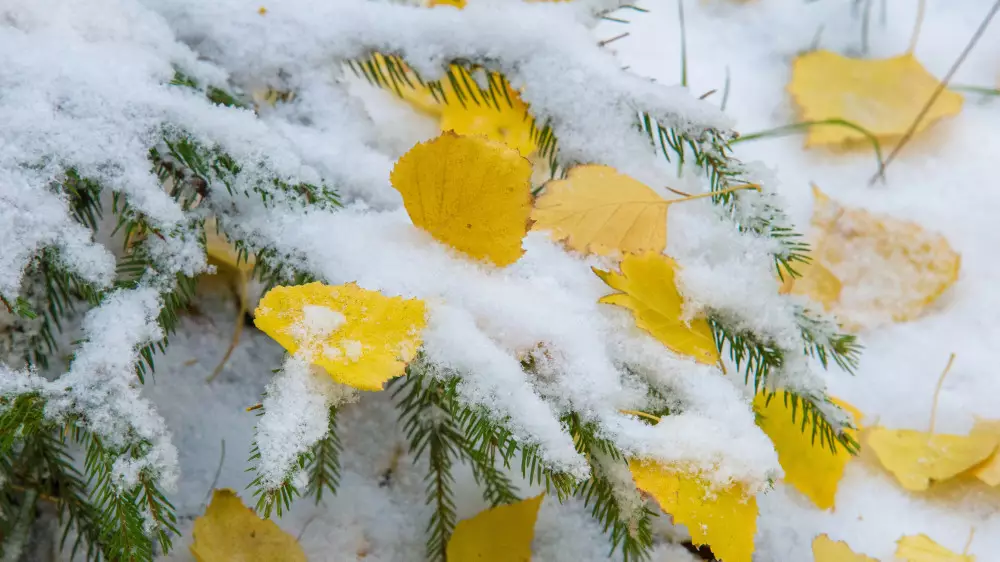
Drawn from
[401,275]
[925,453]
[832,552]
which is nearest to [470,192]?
[401,275]

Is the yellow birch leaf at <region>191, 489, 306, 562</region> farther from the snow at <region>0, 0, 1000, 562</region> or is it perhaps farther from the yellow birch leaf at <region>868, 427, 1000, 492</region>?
the yellow birch leaf at <region>868, 427, 1000, 492</region>

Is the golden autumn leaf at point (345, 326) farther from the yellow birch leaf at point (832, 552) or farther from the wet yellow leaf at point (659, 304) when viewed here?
the yellow birch leaf at point (832, 552)

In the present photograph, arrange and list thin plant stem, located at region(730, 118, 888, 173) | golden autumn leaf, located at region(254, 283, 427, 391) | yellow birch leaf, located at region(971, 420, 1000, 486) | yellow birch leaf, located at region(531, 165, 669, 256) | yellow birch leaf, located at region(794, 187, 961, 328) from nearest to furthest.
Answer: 1. golden autumn leaf, located at region(254, 283, 427, 391)
2. yellow birch leaf, located at region(531, 165, 669, 256)
3. yellow birch leaf, located at region(971, 420, 1000, 486)
4. yellow birch leaf, located at region(794, 187, 961, 328)
5. thin plant stem, located at region(730, 118, 888, 173)

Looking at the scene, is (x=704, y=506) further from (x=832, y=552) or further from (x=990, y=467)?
(x=990, y=467)

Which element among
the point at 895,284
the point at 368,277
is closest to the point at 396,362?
the point at 368,277

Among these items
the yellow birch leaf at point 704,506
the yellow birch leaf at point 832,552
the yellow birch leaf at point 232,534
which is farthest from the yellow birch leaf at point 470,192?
the yellow birch leaf at point 832,552

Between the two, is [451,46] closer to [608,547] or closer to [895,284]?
[608,547]

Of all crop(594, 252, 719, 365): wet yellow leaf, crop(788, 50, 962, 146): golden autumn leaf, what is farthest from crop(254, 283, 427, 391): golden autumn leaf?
crop(788, 50, 962, 146): golden autumn leaf
